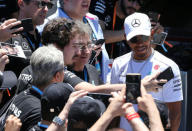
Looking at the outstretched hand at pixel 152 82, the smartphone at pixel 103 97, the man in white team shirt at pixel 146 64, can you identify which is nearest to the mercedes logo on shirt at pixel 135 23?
the man in white team shirt at pixel 146 64

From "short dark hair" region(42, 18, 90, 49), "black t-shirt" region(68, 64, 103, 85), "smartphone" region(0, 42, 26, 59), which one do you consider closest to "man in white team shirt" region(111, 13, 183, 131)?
"black t-shirt" region(68, 64, 103, 85)

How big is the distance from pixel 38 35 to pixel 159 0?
199 inches

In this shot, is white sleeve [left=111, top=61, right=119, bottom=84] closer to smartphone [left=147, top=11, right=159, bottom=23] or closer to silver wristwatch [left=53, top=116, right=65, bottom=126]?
smartphone [left=147, top=11, right=159, bottom=23]

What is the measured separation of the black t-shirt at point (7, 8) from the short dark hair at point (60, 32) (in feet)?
2.32

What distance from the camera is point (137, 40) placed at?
4.06 metres

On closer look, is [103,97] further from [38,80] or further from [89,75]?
[89,75]

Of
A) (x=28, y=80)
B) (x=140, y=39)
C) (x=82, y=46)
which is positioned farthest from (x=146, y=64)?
(x=28, y=80)

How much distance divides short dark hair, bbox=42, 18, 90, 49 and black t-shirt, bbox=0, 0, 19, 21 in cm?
71

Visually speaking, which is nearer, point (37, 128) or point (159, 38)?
point (37, 128)

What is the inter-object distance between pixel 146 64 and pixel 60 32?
922 mm

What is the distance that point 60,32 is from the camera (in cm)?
362

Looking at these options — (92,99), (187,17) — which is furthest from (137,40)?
(187,17)

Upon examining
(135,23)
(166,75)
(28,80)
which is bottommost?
(28,80)

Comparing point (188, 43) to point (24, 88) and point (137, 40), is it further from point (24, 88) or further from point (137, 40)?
point (24, 88)
